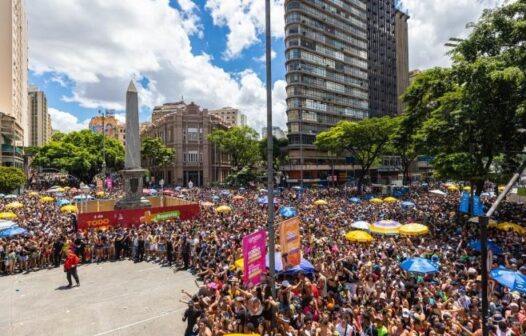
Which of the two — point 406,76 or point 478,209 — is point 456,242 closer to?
point 478,209

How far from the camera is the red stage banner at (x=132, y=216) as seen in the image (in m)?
20.2

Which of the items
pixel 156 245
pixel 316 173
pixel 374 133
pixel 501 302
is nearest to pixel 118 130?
pixel 316 173

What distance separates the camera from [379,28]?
9644 centimetres

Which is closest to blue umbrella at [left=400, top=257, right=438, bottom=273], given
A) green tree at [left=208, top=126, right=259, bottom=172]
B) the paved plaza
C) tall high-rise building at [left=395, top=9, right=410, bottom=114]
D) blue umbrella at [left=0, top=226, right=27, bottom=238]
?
the paved plaza

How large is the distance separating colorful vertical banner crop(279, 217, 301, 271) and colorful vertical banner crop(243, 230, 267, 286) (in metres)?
0.60

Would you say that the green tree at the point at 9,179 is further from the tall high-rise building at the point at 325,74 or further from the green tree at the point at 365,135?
the green tree at the point at 365,135

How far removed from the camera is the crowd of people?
776 centimetres

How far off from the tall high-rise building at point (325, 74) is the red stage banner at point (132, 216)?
123ft

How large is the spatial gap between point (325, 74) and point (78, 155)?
52.0 m

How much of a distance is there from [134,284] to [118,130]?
163005 millimetres

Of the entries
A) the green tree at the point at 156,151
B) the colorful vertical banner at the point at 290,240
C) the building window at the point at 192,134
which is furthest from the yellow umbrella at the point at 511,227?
the building window at the point at 192,134

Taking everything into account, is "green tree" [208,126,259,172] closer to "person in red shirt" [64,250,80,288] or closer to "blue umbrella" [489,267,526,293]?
"person in red shirt" [64,250,80,288]

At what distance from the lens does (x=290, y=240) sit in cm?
886

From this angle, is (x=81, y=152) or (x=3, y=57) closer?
(x=81, y=152)
